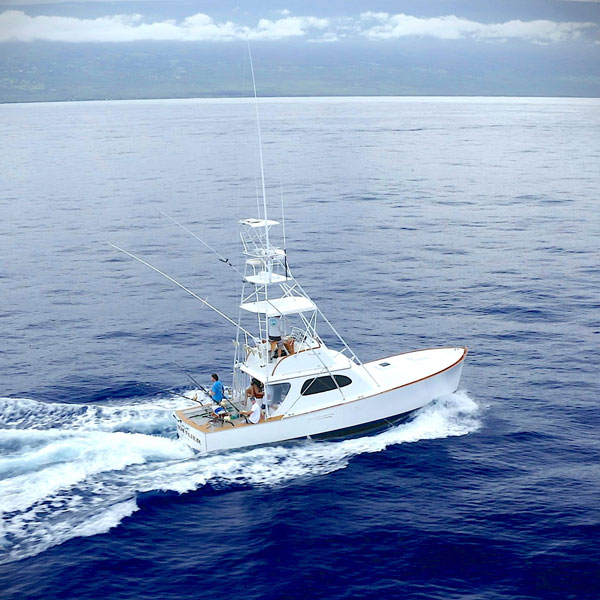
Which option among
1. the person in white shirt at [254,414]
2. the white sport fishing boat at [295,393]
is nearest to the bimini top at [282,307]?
the white sport fishing boat at [295,393]

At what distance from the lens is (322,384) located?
33.4m

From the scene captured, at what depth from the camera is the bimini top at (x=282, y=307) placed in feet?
109

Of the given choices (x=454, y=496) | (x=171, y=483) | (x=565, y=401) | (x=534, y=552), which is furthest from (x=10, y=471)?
(x=565, y=401)

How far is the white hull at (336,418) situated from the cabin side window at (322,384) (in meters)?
0.79

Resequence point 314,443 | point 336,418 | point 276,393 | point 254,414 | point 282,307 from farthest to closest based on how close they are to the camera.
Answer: point 282,307, point 276,393, point 336,418, point 314,443, point 254,414

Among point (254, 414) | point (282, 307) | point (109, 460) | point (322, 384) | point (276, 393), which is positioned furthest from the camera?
point (282, 307)

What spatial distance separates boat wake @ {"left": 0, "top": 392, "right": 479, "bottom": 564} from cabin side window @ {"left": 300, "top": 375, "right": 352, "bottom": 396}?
7.10 ft

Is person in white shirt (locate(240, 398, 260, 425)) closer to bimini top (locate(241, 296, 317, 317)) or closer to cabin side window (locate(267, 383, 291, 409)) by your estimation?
cabin side window (locate(267, 383, 291, 409))

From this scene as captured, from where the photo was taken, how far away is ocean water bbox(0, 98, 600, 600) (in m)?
24.4

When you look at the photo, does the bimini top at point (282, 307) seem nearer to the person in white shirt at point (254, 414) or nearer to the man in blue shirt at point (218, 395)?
the man in blue shirt at point (218, 395)

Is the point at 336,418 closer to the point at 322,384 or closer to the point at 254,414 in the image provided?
the point at 322,384

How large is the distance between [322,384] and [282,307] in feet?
11.8

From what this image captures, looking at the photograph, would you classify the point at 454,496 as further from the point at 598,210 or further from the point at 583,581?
the point at 598,210

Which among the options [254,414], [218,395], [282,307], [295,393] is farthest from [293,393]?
[282,307]
